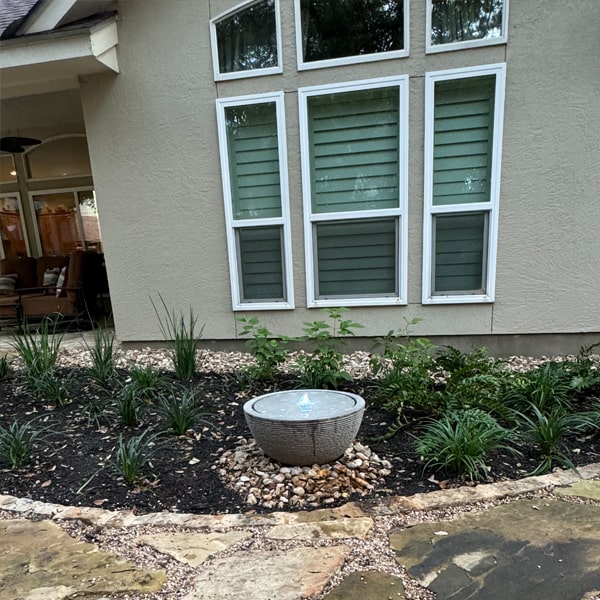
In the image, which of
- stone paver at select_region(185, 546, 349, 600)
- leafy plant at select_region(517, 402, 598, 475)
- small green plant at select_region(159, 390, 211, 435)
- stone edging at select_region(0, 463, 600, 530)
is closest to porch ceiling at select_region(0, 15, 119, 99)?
small green plant at select_region(159, 390, 211, 435)

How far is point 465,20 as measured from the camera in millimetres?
3188

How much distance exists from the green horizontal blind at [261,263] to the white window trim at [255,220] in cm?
6

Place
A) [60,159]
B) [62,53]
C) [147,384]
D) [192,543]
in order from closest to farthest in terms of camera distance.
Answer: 1. [192,543]
2. [147,384]
3. [62,53]
4. [60,159]

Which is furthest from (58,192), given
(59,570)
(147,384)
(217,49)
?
(59,570)

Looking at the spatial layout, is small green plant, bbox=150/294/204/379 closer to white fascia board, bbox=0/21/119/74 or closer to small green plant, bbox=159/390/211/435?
small green plant, bbox=159/390/211/435

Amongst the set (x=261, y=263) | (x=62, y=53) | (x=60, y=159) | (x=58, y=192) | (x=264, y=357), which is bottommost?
(x=264, y=357)

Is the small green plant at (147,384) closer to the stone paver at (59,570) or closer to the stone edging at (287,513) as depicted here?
the stone edging at (287,513)

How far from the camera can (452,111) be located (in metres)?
3.30

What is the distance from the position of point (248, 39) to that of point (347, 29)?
0.88m

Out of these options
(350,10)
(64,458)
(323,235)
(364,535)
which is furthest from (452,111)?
(64,458)

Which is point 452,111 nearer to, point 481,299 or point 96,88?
point 481,299

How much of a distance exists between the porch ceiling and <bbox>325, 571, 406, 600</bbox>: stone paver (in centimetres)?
405

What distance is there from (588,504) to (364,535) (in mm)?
1004

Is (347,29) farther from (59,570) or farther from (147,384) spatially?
(59,570)
